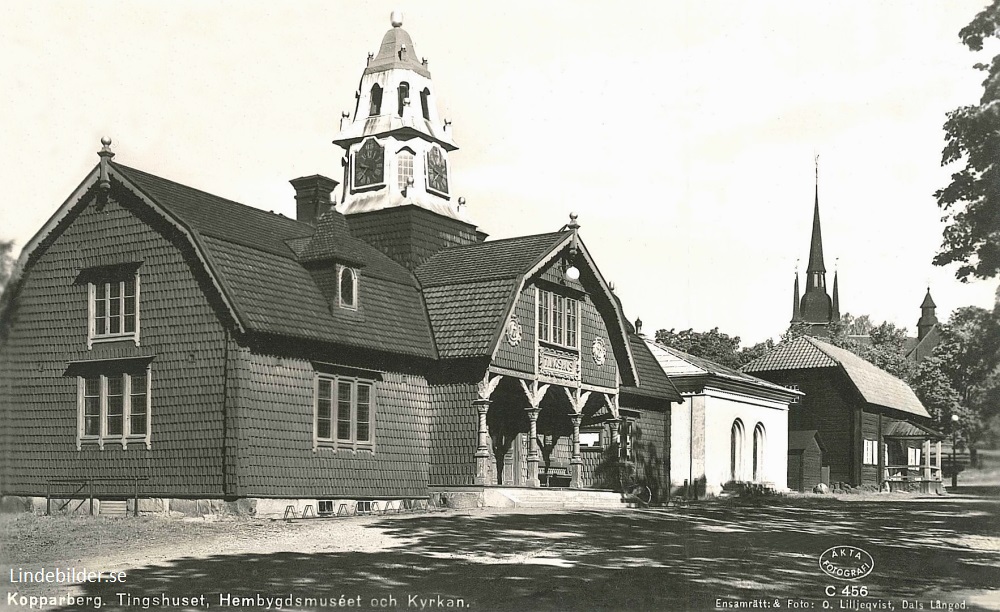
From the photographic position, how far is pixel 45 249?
2711 centimetres

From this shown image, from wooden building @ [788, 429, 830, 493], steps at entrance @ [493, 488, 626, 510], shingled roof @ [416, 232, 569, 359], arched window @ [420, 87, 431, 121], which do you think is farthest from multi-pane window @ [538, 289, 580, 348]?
wooden building @ [788, 429, 830, 493]

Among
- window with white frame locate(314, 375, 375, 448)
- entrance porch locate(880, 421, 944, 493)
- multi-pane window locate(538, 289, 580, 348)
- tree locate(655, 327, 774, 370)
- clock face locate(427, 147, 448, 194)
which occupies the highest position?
clock face locate(427, 147, 448, 194)

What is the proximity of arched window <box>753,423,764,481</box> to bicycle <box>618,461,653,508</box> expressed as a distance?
8571mm

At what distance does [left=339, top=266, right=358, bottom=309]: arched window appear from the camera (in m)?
27.9

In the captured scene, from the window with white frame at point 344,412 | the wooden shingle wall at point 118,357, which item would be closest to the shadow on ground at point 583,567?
the window with white frame at point 344,412

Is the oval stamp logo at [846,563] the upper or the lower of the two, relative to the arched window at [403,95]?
lower

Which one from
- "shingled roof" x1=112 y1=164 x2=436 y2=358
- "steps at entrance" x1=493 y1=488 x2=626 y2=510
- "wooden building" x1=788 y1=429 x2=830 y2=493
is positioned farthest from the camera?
"wooden building" x1=788 y1=429 x2=830 y2=493

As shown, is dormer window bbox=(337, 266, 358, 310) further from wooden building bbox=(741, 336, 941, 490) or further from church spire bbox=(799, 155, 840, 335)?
church spire bbox=(799, 155, 840, 335)

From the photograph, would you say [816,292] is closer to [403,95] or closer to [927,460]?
[927,460]

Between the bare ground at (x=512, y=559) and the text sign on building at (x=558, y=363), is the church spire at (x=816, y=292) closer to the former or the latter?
the text sign on building at (x=558, y=363)

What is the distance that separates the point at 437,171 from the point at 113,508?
14986mm

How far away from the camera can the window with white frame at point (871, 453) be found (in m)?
56.6

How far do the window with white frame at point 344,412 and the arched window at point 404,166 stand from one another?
8.86m

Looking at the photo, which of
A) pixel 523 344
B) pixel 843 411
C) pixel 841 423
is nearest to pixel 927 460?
pixel 841 423
